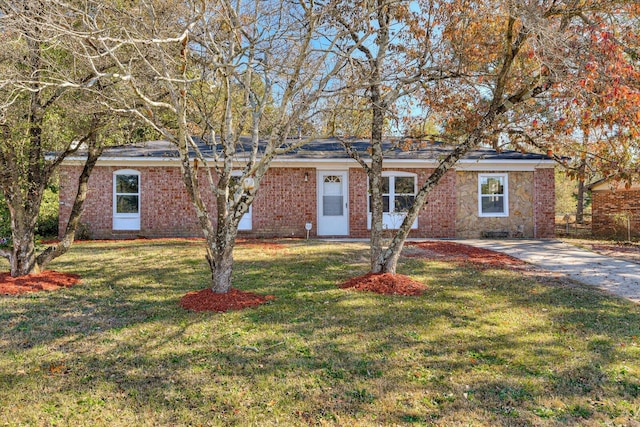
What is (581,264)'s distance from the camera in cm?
962

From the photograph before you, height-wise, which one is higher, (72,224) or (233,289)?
(72,224)

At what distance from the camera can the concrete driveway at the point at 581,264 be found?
766 centimetres

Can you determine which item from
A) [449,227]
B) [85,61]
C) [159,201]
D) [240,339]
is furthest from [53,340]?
[449,227]

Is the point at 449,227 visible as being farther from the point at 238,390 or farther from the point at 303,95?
the point at 238,390

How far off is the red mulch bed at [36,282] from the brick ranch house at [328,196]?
22.0ft

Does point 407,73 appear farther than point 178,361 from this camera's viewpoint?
Yes

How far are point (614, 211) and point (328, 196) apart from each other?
41.5ft

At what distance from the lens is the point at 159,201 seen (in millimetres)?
14469

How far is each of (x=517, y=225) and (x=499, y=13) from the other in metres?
10.5

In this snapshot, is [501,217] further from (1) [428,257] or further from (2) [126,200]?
(2) [126,200]

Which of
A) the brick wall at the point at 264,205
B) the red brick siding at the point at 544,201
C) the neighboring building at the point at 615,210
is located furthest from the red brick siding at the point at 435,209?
the neighboring building at the point at 615,210

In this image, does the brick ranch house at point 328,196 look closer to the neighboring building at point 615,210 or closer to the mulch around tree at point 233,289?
the neighboring building at point 615,210

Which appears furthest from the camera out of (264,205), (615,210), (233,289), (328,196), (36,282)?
(615,210)

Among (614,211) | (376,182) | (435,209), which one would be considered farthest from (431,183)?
(614,211)
